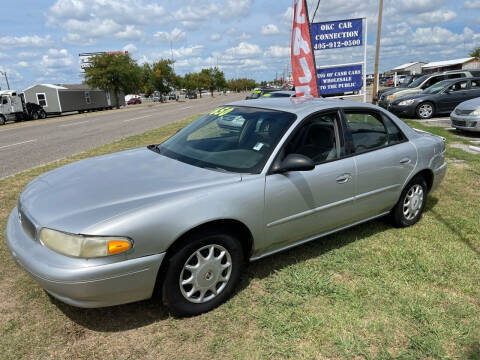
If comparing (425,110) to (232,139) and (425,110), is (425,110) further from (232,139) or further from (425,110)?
(232,139)

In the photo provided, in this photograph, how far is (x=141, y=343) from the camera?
8.30 feet

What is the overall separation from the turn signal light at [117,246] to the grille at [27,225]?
62 centimetres

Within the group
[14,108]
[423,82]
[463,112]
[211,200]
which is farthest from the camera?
[14,108]

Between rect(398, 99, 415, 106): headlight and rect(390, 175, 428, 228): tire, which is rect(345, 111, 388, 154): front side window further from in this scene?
rect(398, 99, 415, 106): headlight

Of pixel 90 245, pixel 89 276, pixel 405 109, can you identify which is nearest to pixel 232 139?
pixel 90 245

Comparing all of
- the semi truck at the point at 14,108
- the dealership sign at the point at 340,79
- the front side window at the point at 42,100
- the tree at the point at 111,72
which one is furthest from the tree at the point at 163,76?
the dealership sign at the point at 340,79

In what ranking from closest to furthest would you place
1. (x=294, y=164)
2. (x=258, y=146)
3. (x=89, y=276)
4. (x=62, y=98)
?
1. (x=89, y=276)
2. (x=294, y=164)
3. (x=258, y=146)
4. (x=62, y=98)

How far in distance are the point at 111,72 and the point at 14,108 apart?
51.5 ft

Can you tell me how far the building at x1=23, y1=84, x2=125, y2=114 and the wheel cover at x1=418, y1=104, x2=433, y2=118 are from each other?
35076 millimetres

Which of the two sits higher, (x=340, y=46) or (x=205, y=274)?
(x=340, y=46)

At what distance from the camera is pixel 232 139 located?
3.50m

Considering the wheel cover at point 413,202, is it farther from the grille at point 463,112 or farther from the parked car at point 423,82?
the parked car at point 423,82

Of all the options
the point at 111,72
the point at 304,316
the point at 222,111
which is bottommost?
the point at 304,316

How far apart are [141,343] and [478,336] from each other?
2.29 meters
